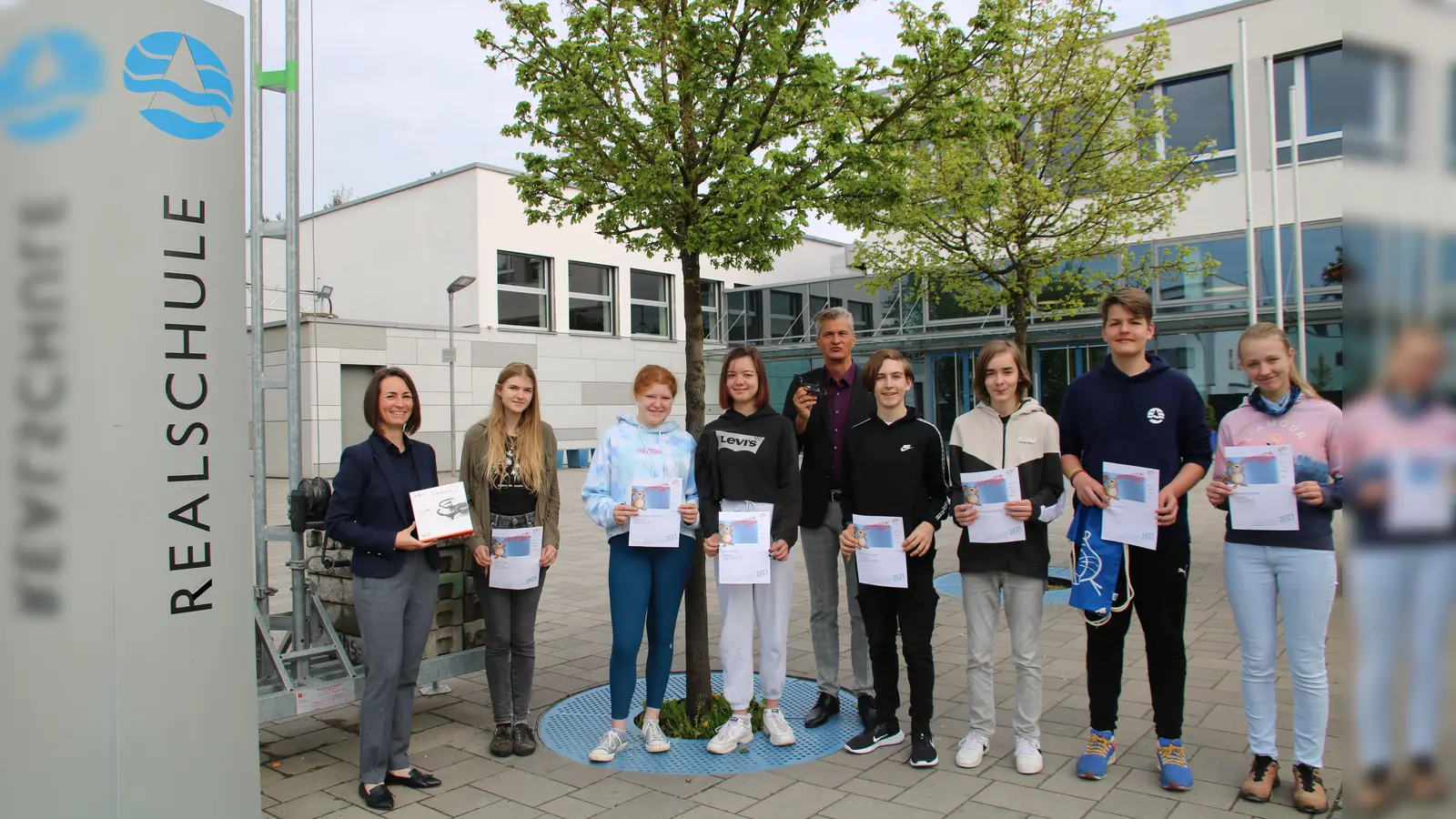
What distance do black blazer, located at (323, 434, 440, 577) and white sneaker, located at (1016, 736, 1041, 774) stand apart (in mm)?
3097

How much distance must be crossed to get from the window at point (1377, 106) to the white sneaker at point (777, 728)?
15.7ft

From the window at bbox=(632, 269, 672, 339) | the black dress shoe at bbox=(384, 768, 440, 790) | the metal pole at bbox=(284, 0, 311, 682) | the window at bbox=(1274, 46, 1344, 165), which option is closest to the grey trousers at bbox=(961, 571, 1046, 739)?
the black dress shoe at bbox=(384, 768, 440, 790)

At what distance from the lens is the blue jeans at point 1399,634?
512 mm

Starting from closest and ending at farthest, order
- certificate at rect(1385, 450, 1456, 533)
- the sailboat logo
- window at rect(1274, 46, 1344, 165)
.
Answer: certificate at rect(1385, 450, 1456, 533) < the sailboat logo < window at rect(1274, 46, 1344, 165)

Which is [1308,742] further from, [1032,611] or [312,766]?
[312,766]

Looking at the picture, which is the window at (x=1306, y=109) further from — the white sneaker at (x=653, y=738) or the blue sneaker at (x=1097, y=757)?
the white sneaker at (x=653, y=738)

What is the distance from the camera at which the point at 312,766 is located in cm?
486

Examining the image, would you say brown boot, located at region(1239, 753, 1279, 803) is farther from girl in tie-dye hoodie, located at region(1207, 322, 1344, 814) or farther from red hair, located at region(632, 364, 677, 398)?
red hair, located at region(632, 364, 677, 398)

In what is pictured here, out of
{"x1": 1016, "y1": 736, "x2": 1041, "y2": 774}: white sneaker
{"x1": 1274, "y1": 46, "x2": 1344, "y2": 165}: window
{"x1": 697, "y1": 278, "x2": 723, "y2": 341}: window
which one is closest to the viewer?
{"x1": 1016, "y1": 736, "x2": 1041, "y2": 774}: white sneaker

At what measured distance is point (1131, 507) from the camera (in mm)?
4293

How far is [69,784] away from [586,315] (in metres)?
25.2

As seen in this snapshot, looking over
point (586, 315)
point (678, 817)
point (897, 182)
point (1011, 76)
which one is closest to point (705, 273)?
point (586, 315)

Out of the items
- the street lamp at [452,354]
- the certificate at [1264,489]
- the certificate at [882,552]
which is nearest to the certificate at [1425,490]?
the certificate at [1264,489]

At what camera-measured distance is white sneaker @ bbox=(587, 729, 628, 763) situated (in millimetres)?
4805
